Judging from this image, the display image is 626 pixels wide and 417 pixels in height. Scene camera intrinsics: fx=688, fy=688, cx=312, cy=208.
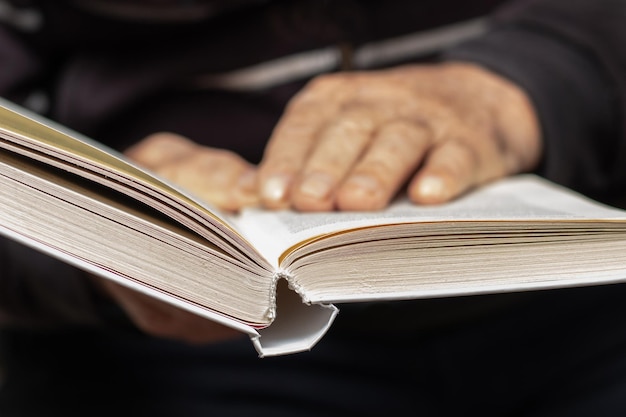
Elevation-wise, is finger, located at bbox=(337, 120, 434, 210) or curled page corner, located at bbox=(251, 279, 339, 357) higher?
finger, located at bbox=(337, 120, 434, 210)

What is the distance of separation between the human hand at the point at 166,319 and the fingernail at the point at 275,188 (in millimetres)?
121

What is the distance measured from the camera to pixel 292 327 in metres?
0.39

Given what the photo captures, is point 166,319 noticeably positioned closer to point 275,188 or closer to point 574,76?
point 275,188

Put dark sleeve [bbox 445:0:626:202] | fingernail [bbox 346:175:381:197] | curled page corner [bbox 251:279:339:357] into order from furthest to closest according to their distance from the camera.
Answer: dark sleeve [bbox 445:0:626:202]
fingernail [bbox 346:175:381:197]
curled page corner [bbox 251:279:339:357]

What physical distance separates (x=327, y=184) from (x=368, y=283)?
5.8 inches

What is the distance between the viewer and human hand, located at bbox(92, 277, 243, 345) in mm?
584

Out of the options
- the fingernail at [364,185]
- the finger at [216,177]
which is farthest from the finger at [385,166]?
the finger at [216,177]

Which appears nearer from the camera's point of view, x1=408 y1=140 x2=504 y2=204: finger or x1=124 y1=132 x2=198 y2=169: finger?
x1=408 y1=140 x2=504 y2=204: finger

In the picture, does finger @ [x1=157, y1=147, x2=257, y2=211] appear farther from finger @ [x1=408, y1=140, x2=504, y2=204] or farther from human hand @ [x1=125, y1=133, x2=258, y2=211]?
finger @ [x1=408, y1=140, x2=504, y2=204]

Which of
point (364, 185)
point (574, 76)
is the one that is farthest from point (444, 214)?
point (574, 76)

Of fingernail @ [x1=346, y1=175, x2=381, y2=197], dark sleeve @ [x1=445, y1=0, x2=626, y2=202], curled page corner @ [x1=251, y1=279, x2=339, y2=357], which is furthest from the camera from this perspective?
dark sleeve @ [x1=445, y1=0, x2=626, y2=202]

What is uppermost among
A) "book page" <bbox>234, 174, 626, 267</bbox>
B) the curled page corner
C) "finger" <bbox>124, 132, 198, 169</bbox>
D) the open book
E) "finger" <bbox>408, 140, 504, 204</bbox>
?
"finger" <bbox>124, 132, 198, 169</bbox>

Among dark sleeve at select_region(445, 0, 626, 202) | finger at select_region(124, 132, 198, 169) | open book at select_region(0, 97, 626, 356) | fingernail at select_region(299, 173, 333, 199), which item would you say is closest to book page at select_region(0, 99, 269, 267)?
open book at select_region(0, 97, 626, 356)

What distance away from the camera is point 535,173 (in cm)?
71
